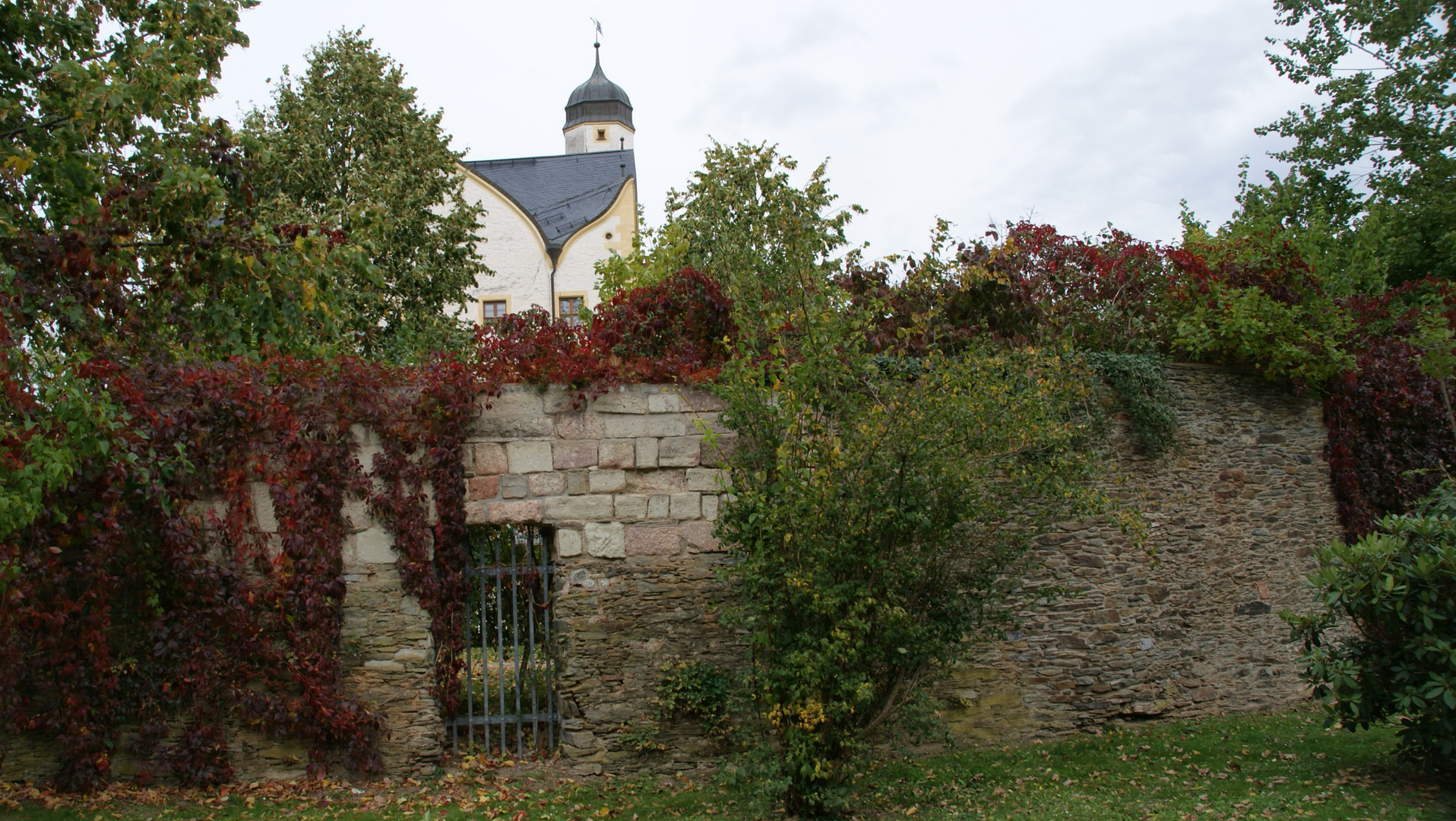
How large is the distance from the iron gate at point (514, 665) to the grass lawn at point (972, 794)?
0.35 meters

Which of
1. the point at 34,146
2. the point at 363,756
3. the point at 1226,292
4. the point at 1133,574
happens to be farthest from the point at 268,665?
the point at 1226,292

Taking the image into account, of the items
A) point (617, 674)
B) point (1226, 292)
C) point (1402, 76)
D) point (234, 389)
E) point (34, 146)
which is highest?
point (1402, 76)

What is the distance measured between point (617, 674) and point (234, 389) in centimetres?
333

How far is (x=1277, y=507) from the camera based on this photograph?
998 cm

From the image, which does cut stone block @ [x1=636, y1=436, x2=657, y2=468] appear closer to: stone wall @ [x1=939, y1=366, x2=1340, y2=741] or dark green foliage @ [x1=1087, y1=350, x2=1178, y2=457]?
stone wall @ [x1=939, y1=366, x2=1340, y2=741]

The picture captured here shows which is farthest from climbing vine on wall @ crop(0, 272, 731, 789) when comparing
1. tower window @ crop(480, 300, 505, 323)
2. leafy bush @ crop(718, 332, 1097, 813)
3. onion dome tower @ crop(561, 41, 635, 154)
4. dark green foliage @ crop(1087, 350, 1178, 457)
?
onion dome tower @ crop(561, 41, 635, 154)

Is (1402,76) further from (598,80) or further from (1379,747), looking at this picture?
(598,80)

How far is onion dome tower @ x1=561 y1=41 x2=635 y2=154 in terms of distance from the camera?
4112 cm

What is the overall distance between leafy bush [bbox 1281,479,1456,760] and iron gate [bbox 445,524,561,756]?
513 centimetres

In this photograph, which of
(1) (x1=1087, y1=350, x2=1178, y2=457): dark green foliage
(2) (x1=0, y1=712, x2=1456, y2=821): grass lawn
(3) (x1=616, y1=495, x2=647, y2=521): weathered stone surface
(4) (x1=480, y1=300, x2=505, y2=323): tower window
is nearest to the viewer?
(2) (x1=0, y1=712, x2=1456, y2=821): grass lawn

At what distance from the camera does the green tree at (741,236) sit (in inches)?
275

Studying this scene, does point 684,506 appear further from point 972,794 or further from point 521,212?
point 521,212

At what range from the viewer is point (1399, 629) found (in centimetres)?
624

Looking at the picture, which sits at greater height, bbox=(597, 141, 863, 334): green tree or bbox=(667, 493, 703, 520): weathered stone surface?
bbox=(597, 141, 863, 334): green tree
